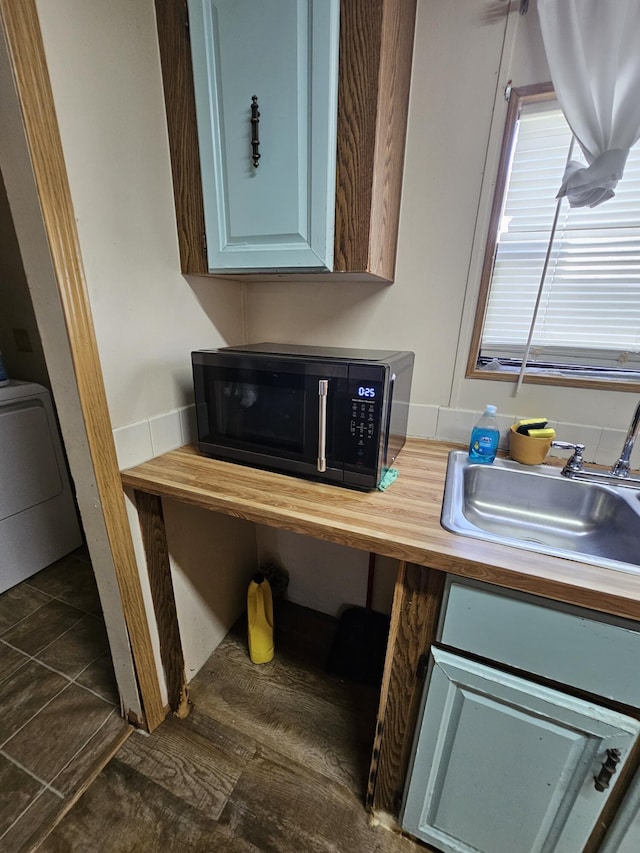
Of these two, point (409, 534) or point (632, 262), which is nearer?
point (409, 534)

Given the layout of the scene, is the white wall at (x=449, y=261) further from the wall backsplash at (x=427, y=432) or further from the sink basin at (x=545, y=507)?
the sink basin at (x=545, y=507)

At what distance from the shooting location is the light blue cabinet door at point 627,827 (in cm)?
68

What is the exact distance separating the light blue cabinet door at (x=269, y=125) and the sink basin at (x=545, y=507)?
0.76 meters

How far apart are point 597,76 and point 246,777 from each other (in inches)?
84.0

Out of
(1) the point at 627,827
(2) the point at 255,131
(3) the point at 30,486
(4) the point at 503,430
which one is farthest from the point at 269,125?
(3) the point at 30,486

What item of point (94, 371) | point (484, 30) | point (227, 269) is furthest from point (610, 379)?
point (94, 371)

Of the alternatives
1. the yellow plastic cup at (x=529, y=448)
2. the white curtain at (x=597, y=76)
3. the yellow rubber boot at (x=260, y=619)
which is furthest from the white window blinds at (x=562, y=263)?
the yellow rubber boot at (x=260, y=619)

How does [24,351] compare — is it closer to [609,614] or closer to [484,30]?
[484,30]

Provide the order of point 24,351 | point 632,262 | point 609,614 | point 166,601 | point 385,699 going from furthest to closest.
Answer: point 24,351, point 166,601, point 632,262, point 385,699, point 609,614

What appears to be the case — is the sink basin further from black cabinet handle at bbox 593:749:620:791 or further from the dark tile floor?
the dark tile floor

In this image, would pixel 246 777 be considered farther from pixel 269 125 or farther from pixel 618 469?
pixel 269 125

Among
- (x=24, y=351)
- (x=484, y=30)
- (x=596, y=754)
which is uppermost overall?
(x=484, y=30)

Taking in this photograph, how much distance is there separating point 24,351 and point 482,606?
2.79 m

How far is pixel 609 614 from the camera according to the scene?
616mm
